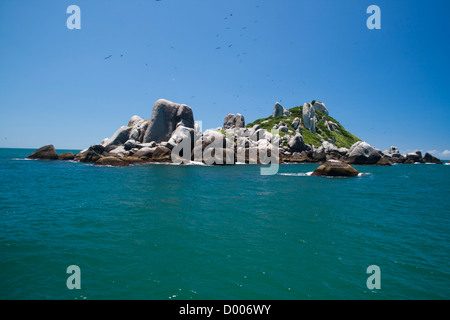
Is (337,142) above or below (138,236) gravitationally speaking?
above

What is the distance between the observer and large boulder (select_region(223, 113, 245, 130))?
11531 centimetres

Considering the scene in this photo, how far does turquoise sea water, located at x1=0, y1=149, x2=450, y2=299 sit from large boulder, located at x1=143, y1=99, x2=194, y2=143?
47.3 meters

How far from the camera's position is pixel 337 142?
118 meters

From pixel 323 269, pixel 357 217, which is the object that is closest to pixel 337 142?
pixel 357 217

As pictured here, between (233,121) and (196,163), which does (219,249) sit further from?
(233,121)

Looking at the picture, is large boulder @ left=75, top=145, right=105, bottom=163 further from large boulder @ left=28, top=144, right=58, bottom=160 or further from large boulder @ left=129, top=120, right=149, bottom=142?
large boulder @ left=28, top=144, right=58, bottom=160

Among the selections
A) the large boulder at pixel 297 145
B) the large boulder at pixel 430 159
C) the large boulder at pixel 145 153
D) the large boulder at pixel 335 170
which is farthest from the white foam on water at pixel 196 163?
the large boulder at pixel 430 159

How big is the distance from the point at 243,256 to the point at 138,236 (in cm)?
494

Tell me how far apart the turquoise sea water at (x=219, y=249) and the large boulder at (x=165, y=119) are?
155 ft

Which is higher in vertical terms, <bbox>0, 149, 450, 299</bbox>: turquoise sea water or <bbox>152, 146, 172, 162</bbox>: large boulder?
<bbox>152, 146, 172, 162</bbox>: large boulder

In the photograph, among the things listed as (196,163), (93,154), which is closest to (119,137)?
(93,154)

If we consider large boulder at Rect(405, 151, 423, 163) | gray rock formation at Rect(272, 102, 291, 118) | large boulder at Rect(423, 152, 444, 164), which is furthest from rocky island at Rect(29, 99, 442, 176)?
gray rock formation at Rect(272, 102, 291, 118)
